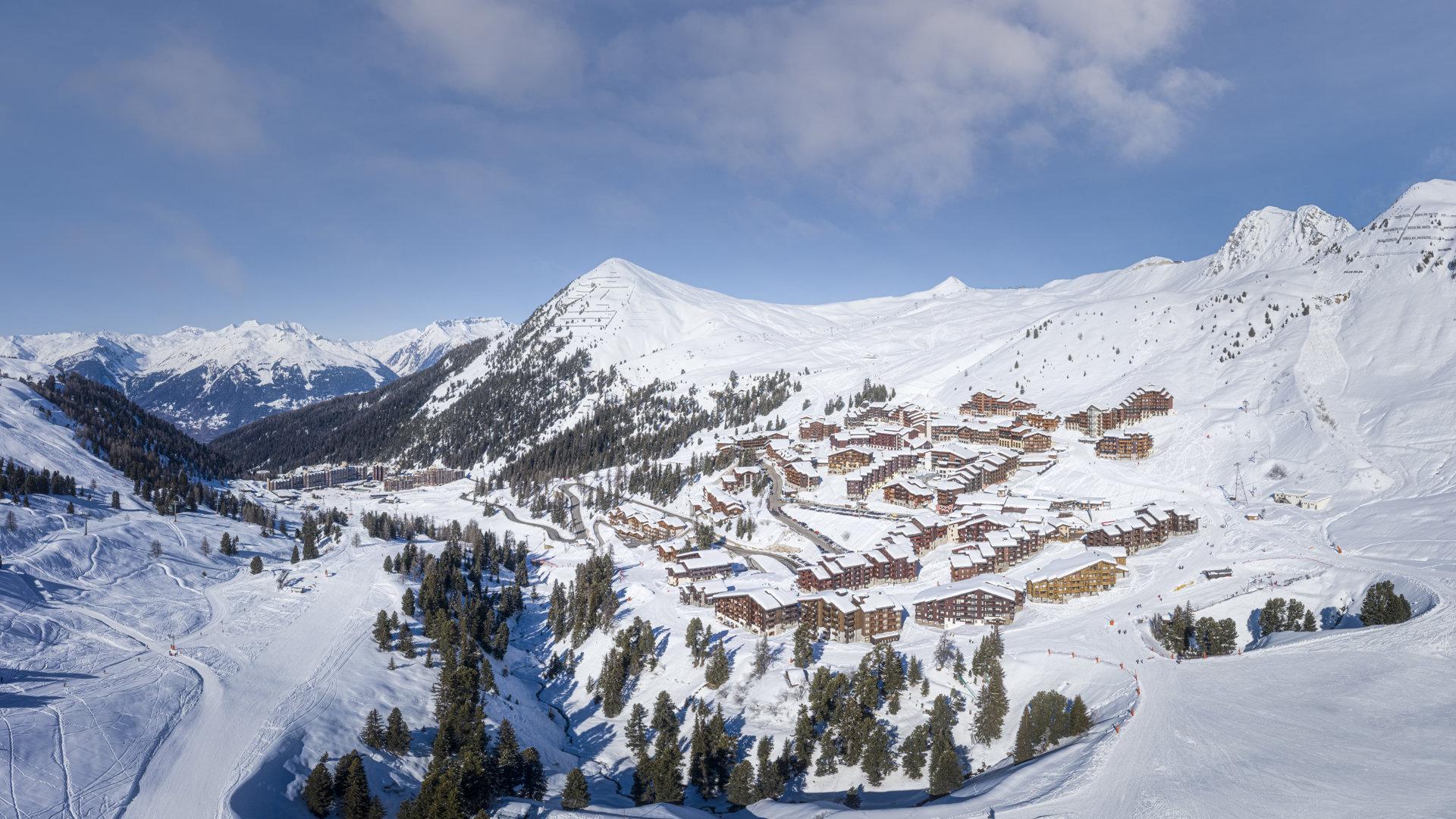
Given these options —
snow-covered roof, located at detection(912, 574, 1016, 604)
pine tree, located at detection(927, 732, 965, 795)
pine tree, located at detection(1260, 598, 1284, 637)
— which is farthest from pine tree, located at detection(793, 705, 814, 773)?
pine tree, located at detection(1260, 598, 1284, 637)

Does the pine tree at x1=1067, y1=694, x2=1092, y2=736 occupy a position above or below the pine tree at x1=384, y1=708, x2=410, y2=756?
above

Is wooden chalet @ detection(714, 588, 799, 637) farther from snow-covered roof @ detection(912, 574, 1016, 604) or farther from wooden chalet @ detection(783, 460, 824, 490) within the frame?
wooden chalet @ detection(783, 460, 824, 490)

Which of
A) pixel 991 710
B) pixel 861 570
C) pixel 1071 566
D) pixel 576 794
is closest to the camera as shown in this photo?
pixel 576 794

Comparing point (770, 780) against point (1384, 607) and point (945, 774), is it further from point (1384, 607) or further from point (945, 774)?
point (1384, 607)

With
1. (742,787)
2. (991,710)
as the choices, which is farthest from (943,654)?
(742,787)

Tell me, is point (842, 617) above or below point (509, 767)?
above

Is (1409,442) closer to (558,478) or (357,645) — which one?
(357,645)

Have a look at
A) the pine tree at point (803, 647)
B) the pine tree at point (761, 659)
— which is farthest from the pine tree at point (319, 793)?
the pine tree at point (803, 647)

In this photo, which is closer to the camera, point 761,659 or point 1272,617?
point 1272,617
